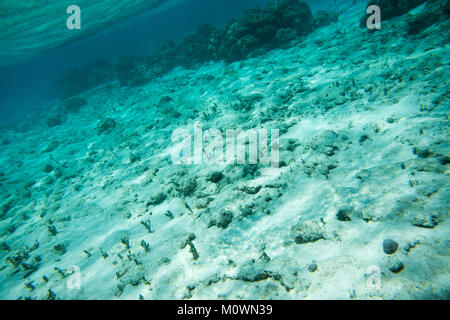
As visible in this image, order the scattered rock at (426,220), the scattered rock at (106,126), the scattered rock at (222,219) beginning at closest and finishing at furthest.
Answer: the scattered rock at (426,220), the scattered rock at (222,219), the scattered rock at (106,126)

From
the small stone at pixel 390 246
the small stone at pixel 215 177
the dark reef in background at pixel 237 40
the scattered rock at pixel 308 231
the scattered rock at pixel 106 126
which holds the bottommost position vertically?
the scattered rock at pixel 308 231

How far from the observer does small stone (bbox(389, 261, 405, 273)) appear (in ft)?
8.83

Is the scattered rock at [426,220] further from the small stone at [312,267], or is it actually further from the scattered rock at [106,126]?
the scattered rock at [106,126]

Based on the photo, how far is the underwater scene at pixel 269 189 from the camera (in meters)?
3.21

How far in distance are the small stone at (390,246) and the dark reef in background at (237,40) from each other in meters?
15.6

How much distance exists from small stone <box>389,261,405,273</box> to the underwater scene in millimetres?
41

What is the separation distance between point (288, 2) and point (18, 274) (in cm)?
2048

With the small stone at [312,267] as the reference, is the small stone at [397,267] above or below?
above

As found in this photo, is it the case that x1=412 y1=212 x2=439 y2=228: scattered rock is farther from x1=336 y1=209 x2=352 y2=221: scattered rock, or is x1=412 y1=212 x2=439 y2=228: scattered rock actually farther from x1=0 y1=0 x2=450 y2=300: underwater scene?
x1=336 y1=209 x2=352 y2=221: scattered rock

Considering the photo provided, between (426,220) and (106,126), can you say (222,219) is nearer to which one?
(426,220)

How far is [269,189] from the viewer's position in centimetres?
484

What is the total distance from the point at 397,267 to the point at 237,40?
56.0ft

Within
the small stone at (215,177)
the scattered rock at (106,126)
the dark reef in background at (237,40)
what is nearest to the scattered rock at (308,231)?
the small stone at (215,177)
